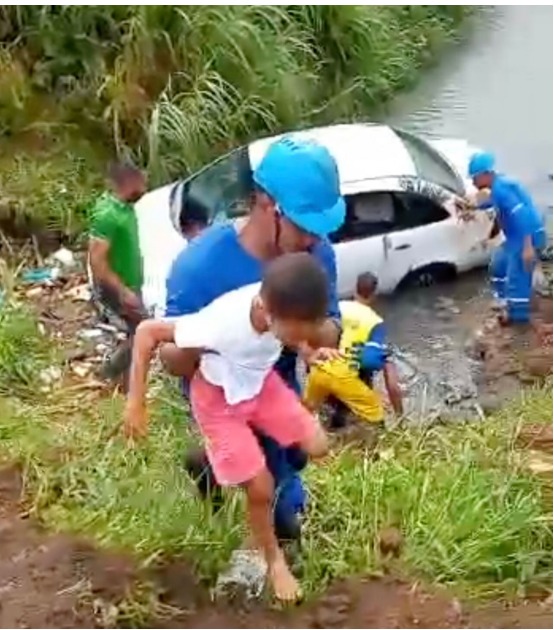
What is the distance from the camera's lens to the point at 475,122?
561 inches

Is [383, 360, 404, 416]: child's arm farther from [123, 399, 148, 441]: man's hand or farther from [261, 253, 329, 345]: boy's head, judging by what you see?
[261, 253, 329, 345]: boy's head

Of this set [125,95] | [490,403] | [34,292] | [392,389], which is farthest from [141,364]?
[125,95]

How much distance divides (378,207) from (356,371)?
2671 millimetres

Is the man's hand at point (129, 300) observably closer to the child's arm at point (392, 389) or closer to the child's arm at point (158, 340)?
the child's arm at point (392, 389)

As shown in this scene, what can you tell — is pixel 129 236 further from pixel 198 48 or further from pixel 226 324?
pixel 198 48

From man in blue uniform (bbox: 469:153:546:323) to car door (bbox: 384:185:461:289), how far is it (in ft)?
0.98

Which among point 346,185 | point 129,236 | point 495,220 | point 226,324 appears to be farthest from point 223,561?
point 495,220

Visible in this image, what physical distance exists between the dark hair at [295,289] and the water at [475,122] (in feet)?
17.9

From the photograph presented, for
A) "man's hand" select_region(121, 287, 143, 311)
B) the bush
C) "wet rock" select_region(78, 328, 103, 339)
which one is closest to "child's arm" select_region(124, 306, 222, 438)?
"man's hand" select_region(121, 287, 143, 311)

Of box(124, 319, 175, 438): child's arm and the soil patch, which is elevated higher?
box(124, 319, 175, 438): child's arm

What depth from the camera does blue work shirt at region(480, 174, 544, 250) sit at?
394 inches

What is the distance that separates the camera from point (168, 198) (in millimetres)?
10375

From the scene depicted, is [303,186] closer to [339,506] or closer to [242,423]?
[242,423]

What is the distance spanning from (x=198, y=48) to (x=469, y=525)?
8.07 metres
